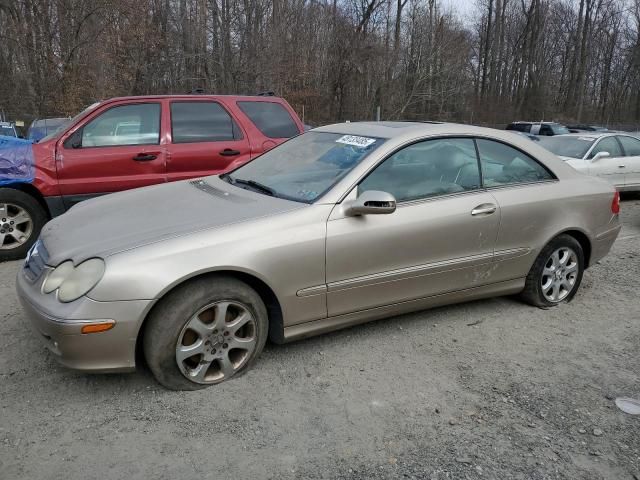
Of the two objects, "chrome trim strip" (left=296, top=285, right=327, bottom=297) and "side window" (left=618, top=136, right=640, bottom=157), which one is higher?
"side window" (left=618, top=136, right=640, bottom=157)

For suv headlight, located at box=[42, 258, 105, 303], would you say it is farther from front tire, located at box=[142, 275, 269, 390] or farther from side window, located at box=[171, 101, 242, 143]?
side window, located at box=[171, 101, 242, 143]

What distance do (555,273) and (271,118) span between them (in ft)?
12.6

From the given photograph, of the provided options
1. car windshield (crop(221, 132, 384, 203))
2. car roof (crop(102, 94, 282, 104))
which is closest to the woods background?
car roof (crop(102, 94, 282, 104))

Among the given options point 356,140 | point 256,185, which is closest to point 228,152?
point 256,185

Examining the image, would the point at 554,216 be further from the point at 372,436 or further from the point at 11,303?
the point at 11,303

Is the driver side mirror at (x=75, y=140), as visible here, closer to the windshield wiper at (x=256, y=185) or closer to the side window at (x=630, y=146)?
the windshield wiper at (x=256, y=185)

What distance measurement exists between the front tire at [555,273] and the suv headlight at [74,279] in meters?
3.20

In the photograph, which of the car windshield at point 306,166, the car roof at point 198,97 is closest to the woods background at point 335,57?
the car roof at point 198,97

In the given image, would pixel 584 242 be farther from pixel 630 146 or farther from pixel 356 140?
pixel 630 146

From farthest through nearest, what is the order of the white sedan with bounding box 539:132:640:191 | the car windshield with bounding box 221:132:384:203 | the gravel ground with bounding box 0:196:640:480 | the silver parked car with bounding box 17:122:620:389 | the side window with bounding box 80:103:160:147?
the white sedan with bounding box 539:132:640:191 < the side window with bounding box 80:103:160:147 < the car windshield with bounding box 221:132:384:203 < the silver parked car with bounding box 17:122:620:389 < the gravel ground with bounding box 0:196:640:480

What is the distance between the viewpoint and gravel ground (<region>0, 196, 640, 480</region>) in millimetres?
2527

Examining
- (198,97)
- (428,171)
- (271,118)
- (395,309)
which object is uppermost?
(198,97)

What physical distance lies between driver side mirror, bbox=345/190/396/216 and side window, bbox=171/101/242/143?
11.2ft

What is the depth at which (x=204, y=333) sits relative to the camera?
3.03 meters
